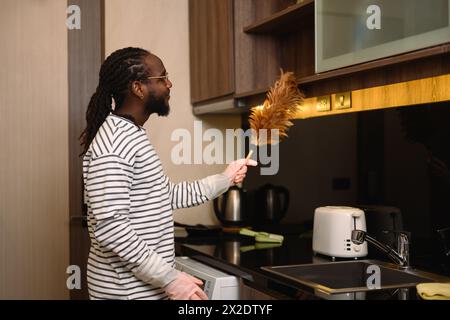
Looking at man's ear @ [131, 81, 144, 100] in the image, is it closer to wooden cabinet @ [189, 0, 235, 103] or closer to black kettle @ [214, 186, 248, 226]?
wooden cabinet @ [189, 0, 235, 103]

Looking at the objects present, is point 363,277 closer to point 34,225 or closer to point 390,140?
point 390,140

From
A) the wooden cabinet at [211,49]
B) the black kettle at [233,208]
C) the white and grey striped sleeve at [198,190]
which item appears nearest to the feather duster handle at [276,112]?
the white and grey striped sleeve at [198,190]

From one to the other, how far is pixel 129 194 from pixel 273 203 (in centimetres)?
142

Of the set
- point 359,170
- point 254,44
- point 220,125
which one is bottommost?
point 359,170

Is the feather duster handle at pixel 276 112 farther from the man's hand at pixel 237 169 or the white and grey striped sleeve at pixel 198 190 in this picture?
the white and grey striped sleeve at pixel 198 190

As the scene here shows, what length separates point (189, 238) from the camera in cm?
270

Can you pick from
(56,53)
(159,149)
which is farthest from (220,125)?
(56,53)

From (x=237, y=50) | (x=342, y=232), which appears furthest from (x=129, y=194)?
(x=237, y=50)

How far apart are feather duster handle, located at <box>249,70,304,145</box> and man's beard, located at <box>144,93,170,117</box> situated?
1.25 feet

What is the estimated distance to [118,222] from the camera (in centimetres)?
148

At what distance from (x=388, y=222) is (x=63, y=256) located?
1594 millimetres

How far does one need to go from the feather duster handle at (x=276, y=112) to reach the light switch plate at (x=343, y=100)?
302 millimetres

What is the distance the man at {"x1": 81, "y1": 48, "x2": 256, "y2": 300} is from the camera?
1.48m

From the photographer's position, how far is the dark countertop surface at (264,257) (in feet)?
5.24
